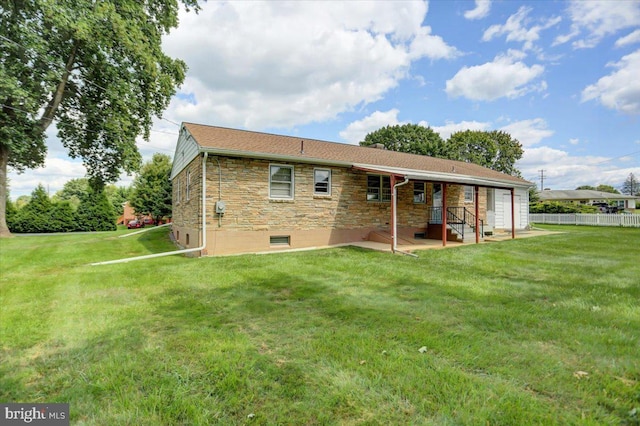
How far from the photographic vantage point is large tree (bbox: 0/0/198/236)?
47.5ft

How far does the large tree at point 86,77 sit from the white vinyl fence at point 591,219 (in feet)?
105

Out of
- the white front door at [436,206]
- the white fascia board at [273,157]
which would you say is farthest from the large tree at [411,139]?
the white fascia board at [273,157]

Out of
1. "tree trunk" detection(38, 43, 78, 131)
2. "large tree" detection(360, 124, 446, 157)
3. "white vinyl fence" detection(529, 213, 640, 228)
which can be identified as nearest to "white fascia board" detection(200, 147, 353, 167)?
"tree trunk" detection(38, 43, 78, 131)

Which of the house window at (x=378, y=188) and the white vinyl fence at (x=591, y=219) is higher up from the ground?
the house window at (x=378, y=188)

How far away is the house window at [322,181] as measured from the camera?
12.1m

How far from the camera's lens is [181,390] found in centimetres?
245

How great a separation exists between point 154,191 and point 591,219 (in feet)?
127

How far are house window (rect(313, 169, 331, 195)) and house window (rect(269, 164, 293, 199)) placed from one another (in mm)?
1044

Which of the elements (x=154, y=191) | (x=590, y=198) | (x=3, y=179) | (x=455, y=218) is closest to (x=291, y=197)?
(x=455, y=218)

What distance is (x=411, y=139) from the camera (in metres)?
40.3

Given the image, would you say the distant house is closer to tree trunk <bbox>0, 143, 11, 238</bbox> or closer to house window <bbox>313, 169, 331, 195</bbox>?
house window <bbox>313, 169, 331, 195</bbox>

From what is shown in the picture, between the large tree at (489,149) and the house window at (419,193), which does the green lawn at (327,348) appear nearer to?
the house window at (419,193)

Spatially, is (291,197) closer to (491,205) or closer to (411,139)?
(491,205)

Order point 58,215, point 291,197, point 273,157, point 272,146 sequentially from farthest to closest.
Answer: point 58,215 < point 272,146 < point 291,197 < point 273,157
